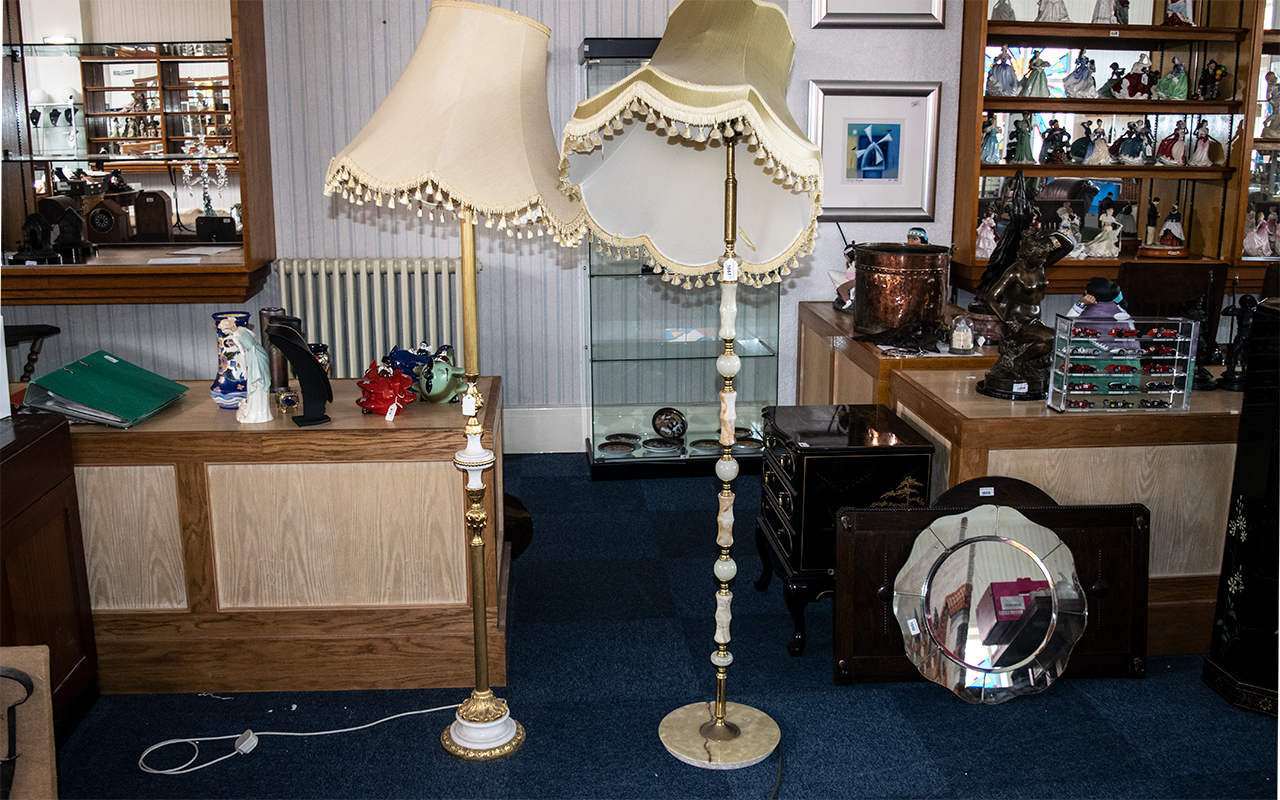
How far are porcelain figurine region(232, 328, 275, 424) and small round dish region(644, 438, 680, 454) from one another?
2.30 meters

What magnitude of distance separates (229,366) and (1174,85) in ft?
14.1

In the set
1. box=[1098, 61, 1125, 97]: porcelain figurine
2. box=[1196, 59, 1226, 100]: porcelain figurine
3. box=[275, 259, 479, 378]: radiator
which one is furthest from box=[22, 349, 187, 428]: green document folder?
box=[1196, 59, 1226, 100]: porcelain figurine

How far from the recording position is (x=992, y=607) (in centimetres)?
271

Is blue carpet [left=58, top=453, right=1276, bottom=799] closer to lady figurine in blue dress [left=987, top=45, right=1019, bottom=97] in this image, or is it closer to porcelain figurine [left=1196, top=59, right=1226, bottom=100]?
lady figurine in blue dress [left=987, top=45, right=1019, bottom=97]

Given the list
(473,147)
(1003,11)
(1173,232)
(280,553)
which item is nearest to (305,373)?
(280,553)

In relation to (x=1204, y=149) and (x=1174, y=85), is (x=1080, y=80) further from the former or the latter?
(x=1204, y=149)

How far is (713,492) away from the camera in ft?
15.3

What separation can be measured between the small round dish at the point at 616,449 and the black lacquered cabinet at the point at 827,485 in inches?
69.1

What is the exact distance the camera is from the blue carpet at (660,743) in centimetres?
244

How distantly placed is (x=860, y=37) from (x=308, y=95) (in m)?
2.58

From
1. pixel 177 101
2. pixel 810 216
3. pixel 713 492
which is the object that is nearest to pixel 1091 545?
pixel 810 216

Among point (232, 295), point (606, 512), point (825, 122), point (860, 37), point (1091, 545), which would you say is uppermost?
point (860, 37)

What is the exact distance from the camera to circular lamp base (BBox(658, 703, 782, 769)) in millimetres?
2518

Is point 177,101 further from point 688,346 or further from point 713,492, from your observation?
point 713,492
